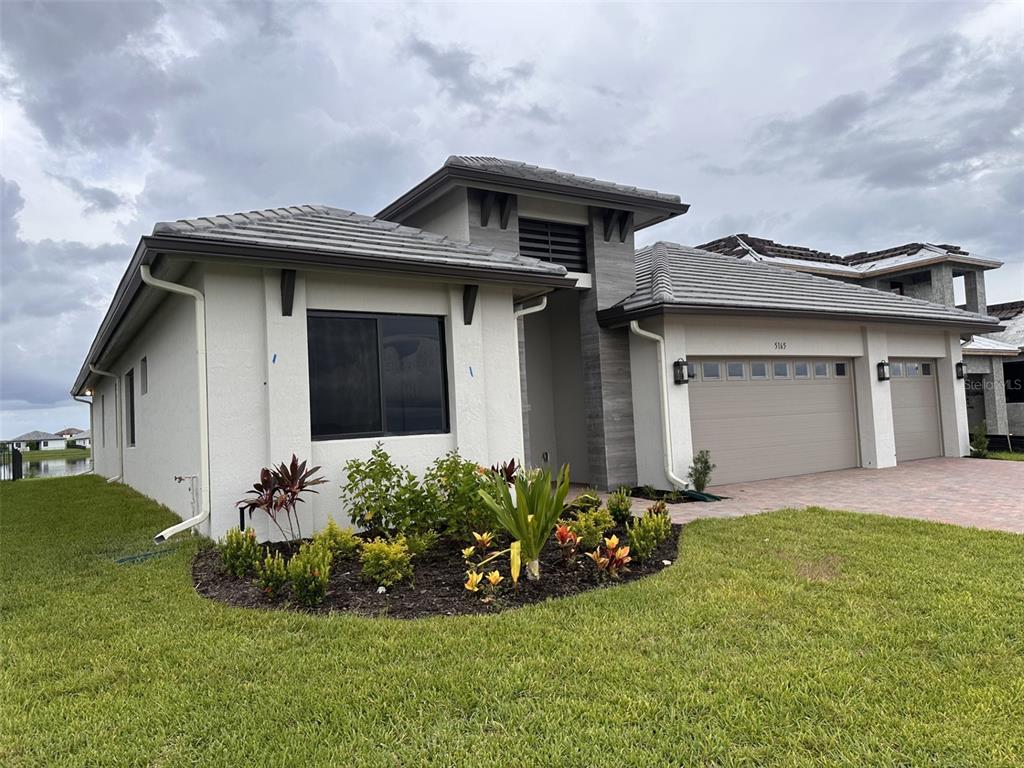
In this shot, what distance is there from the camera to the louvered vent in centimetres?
1095

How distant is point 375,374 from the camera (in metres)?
7.57

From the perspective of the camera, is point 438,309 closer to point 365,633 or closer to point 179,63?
point 365,633

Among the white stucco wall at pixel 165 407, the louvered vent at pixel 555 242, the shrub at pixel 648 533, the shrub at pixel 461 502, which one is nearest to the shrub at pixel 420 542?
the shrub at pixel 461 502

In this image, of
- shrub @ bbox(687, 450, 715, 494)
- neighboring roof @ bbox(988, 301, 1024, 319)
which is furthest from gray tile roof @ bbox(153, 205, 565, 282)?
neighboring roof @ bbox(988, 301, 1024, 319)

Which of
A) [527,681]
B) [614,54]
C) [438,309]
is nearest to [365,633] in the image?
[527,681]

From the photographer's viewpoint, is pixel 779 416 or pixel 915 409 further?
pixel 915 409

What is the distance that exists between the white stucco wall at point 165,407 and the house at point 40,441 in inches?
921

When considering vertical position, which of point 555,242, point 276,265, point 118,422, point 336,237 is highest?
point 555,242

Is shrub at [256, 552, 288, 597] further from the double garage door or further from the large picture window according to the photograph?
the double garage door

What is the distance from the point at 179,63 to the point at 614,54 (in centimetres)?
727

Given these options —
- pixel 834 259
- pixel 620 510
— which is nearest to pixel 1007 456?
pixel 834 259

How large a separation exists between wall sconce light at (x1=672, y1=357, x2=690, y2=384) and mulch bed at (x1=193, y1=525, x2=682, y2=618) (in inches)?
197

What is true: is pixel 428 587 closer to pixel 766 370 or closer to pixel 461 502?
pixel 461 502

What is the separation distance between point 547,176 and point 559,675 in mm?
9325
